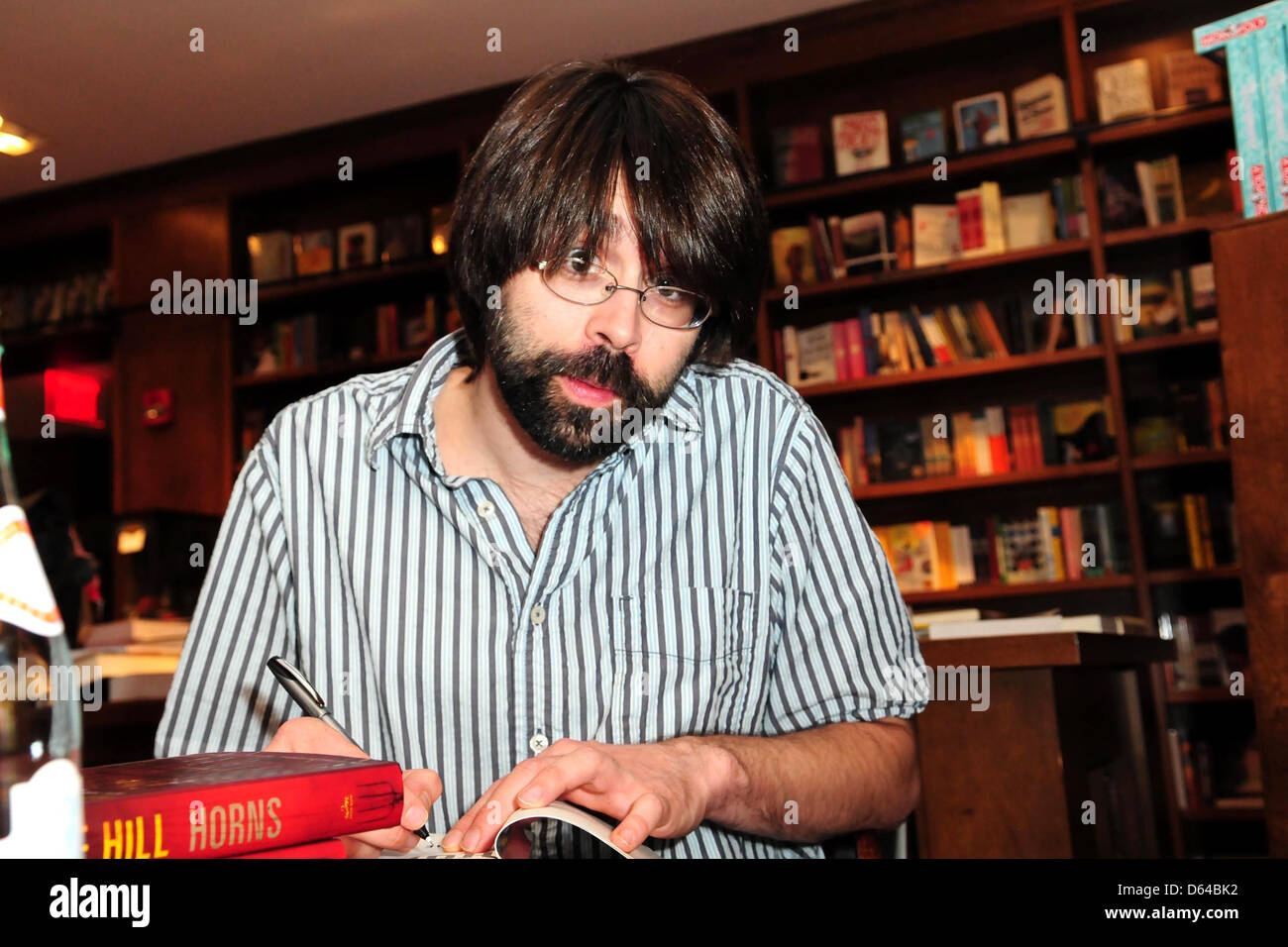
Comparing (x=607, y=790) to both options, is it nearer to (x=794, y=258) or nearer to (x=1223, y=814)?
(x=1223, y=814)

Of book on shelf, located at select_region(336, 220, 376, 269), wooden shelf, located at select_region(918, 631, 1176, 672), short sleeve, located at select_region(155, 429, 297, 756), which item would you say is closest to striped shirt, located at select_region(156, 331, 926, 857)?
short sleeve, located at select_region(155, 429, 297, 756)

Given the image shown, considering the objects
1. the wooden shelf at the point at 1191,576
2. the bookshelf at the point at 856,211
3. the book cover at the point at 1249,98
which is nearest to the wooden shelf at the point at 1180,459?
the bookshelf at the point at 856,211

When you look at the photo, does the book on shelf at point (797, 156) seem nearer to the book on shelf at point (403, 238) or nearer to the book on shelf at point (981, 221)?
the book on shelf at point (981, 221)

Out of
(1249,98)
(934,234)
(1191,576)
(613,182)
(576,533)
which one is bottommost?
(1191,576)

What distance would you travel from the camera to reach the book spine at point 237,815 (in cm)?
35

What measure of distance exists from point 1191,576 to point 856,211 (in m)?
1.67

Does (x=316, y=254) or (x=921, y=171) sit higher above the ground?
(x=316, y=254)

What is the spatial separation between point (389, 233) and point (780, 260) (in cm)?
165

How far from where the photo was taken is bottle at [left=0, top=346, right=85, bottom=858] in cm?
32

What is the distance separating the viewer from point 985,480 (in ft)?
12.0

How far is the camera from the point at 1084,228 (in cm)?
362

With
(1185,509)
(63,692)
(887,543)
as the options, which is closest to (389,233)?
(887,543)

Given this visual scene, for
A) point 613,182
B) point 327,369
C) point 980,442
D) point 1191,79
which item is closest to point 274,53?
point 327,369
